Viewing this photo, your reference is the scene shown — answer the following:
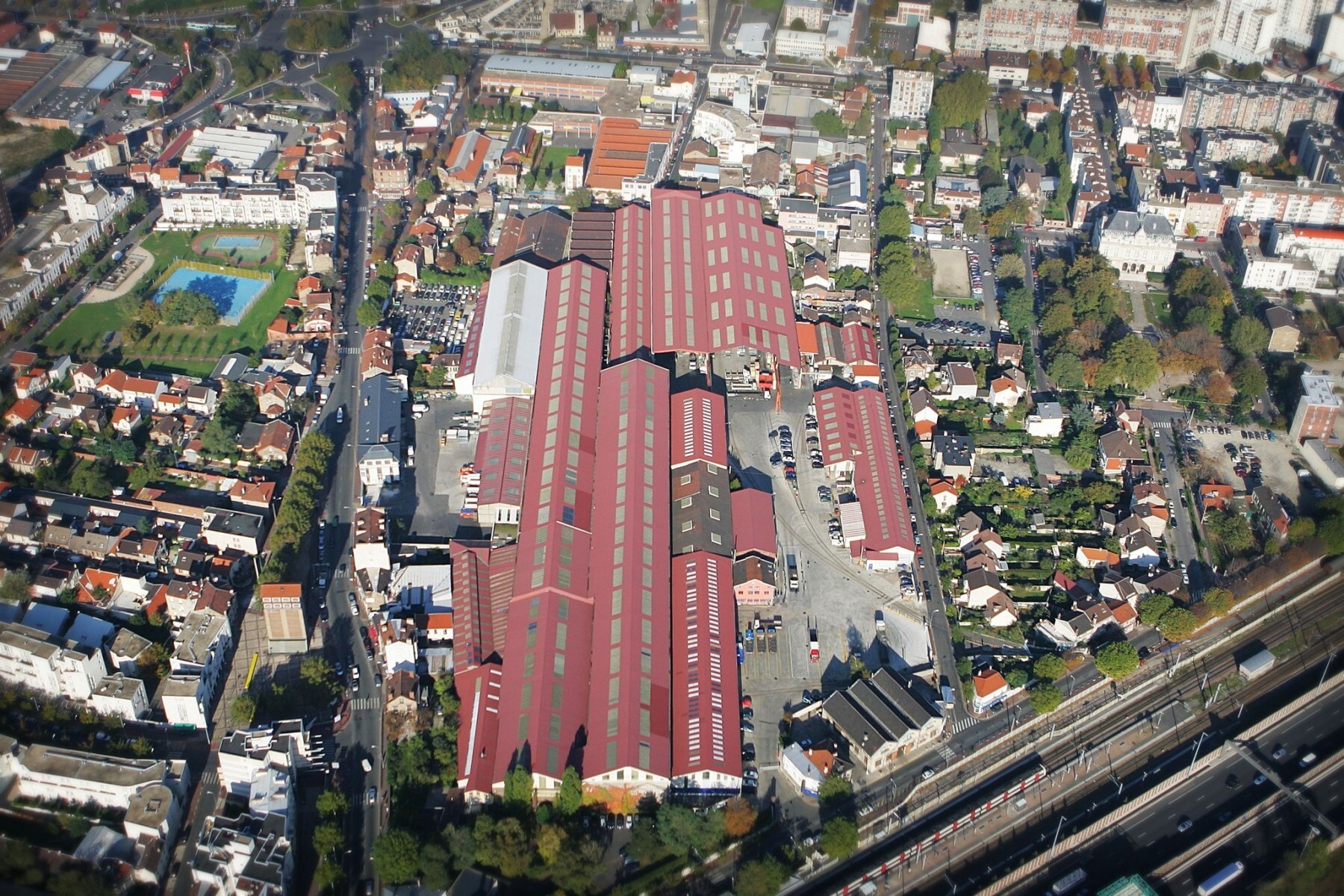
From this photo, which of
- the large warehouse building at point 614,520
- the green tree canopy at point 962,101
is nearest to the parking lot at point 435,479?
the large warehouse building at point 614,520

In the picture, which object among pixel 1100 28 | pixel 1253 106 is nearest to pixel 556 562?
pixel 1253 106

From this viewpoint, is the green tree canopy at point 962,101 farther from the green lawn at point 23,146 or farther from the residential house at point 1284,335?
the green lawn at point 23,146

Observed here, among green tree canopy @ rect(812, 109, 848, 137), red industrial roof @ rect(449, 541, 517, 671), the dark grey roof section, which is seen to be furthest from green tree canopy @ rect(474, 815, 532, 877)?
green tree canopy @ rect(812, 109, 848, 137)

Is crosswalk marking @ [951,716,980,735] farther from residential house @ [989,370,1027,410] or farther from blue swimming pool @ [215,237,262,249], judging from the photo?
blue swimming pool @ [215,237,262,249]

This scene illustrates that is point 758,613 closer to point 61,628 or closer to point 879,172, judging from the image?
point 61,628

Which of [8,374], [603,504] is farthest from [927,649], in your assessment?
[8,374]

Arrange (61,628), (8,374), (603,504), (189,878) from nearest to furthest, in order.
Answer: (189,878) → (61,628) → (603,504) → (8,374)

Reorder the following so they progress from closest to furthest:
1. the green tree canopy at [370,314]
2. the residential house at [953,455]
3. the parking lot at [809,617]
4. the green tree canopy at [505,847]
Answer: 1. the green tree canopy at [505,847]
2. the parking lot at [809,617]
3. the residential house at [953,455]
4. the green tree canopy at [370,314]
